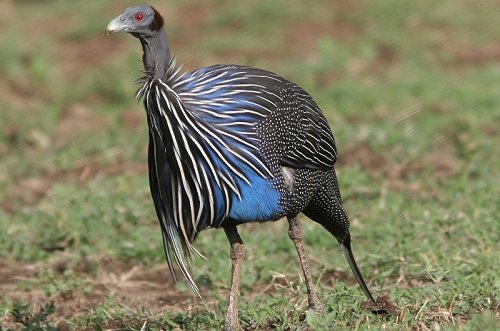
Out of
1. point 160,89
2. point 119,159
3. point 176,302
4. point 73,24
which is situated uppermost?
point 73,24

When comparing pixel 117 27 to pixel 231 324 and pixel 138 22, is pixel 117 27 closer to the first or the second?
pixel 138 22

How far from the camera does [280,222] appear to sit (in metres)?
7.05

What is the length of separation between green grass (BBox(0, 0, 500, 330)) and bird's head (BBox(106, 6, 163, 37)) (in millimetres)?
1306

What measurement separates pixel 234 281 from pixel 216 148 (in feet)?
2.31

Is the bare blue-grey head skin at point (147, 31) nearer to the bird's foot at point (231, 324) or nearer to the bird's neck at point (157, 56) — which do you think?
the bird's neck at point (157, 56)

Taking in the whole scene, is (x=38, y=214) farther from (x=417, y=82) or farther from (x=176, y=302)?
(x=417, y=82)

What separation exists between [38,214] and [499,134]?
3.53 metres

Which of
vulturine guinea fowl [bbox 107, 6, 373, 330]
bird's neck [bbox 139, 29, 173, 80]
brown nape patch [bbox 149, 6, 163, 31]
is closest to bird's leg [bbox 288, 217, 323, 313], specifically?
vulturine guinea fowl [bbox 107, 6, 373, 330]

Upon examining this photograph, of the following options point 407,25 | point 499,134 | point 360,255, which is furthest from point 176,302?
point 407,25

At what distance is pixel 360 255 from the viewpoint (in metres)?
6.04

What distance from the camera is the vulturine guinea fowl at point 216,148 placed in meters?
4.49

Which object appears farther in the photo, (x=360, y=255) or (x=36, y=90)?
(x=36, y=90)

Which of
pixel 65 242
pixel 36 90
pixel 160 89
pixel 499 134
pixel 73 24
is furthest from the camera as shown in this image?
pixel 73 24

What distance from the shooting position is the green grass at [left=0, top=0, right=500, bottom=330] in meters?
5.29
